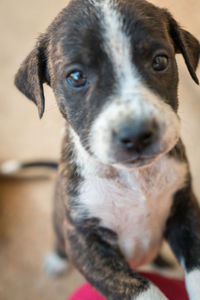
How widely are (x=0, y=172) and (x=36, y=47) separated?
267 centimetres

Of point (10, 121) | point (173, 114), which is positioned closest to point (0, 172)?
point (10, 121)

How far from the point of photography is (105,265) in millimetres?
2283

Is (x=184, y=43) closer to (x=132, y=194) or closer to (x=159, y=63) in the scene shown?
(x=159, y=63)

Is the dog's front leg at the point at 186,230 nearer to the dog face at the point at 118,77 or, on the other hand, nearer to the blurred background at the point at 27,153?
the dog face at the point at 118,77

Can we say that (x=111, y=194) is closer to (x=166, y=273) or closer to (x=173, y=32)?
(x=173, y=32)

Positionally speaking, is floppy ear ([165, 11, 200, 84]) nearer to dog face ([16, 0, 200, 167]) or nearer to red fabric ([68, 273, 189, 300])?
dog face ([16, 0, 200, 167])

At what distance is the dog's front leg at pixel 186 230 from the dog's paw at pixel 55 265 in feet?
5.52

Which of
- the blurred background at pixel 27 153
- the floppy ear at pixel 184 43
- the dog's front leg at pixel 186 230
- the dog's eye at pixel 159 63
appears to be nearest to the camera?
the dog's eye at pixel 159 63

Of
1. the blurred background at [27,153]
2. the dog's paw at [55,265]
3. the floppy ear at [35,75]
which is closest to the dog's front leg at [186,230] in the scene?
the blurred background at [27,153]

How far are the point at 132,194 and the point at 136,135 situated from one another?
2.38ft

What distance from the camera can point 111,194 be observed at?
2387mm

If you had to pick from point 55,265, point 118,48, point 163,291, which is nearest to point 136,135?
point 118,48

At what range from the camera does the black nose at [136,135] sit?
1753mm

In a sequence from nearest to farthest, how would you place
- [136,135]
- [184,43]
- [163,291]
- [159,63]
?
[136,135], [159,63], [184,43], [163,291]
